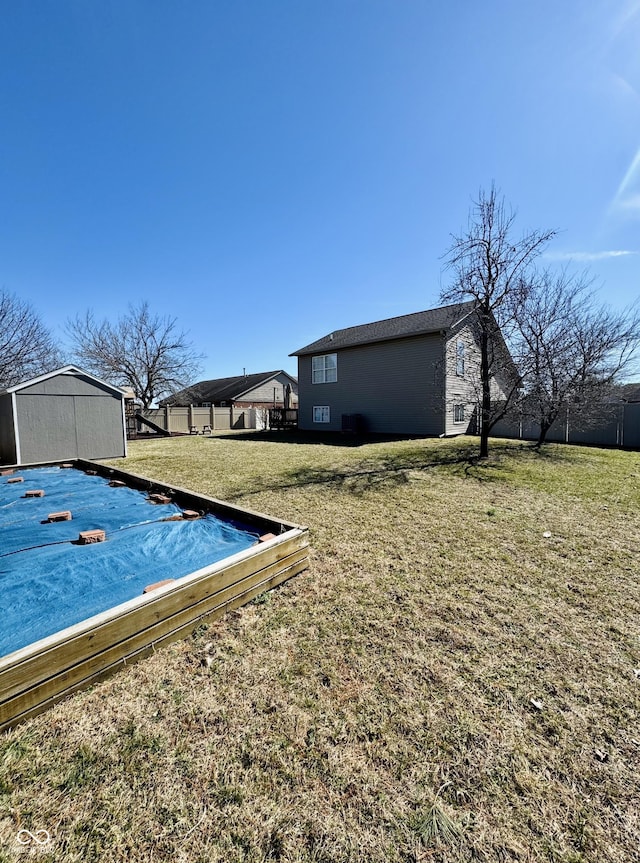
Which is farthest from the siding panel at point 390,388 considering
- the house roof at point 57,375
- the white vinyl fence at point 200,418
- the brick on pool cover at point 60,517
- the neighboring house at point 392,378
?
the brick on pool cover at point 60,517

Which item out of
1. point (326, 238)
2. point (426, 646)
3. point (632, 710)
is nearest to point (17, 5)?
point (326, 238)

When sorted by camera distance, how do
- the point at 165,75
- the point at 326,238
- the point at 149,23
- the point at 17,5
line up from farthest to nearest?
1. the point at 326,238
2. the point at 165,75
3. the point at 149,23
4. the point at 17,5

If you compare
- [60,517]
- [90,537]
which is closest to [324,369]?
[60,517]

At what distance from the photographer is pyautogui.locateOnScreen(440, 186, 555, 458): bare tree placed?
8.59 metres

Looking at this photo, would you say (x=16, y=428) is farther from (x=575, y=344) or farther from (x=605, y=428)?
(x=605, y=428)

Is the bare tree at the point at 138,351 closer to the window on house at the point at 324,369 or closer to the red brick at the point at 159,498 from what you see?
the window on house at the point at 324,369

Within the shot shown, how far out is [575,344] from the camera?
39.7 ft

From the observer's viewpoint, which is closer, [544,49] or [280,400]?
[544,49]

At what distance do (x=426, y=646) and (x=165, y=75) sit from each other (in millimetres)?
11921

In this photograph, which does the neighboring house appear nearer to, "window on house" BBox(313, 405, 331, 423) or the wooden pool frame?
"window on house" BBox(313, 405, 331, 423)

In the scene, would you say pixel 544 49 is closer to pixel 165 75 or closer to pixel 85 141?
pixel 165 75

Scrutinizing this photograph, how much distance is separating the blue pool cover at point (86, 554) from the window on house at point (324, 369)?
46.8 ft

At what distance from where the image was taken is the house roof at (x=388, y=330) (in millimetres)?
14645

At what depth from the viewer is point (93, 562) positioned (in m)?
3.16
